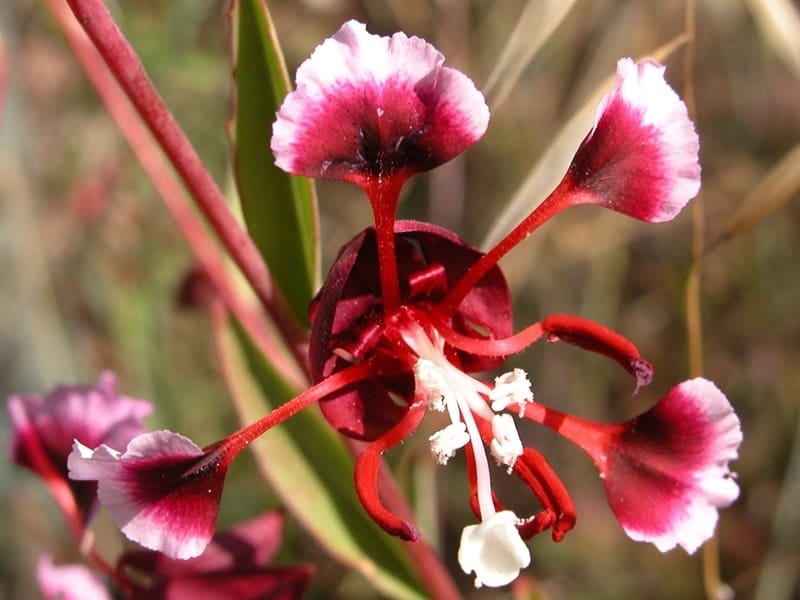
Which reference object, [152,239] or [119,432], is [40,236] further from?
[119,432]

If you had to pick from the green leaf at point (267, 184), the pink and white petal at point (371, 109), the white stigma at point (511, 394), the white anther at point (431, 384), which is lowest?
the white stigma at point (511, 394)

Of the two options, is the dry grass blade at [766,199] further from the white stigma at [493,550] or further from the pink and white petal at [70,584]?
the pink and white petal at [70,584]

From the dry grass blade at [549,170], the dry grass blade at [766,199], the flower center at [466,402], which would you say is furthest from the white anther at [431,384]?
the dry grass blade at [766,199]

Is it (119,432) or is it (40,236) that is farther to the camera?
(40,236)

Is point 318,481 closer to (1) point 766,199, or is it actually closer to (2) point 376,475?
(2) point 376,475

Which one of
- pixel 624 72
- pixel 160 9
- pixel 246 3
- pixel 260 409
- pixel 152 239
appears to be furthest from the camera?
pixel 160 9

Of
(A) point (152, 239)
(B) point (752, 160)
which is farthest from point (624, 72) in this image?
(B) point (752, 160)

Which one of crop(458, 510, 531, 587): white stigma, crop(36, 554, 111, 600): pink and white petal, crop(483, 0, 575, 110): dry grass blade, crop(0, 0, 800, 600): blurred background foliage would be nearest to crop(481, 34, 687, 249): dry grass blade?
crop(483, 0, 575, 110): dry grass blade
